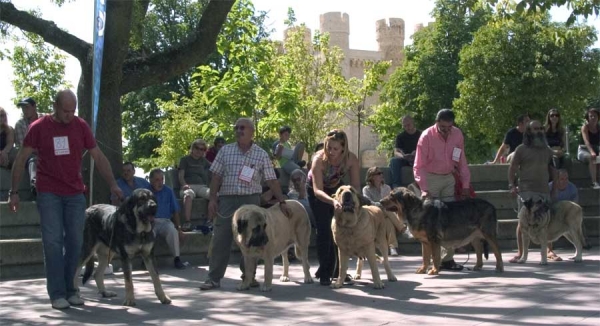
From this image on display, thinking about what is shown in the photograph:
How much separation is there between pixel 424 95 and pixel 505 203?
120ft

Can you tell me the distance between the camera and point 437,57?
5278cm

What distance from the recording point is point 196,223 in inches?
551

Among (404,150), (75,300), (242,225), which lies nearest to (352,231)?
(242,225)

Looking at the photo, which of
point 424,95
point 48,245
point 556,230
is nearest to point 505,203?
point 556,230

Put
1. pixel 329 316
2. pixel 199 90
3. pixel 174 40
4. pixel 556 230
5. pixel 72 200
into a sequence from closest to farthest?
pixel 329 316, pixel 72 200, pixel 556 230, pixel 199 90, pixel 174 40

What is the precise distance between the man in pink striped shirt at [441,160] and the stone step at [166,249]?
3.09m

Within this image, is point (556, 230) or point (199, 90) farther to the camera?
point (199, 90)

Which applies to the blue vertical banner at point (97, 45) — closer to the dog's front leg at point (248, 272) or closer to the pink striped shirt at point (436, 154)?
the dog's front leg at point (248, 272)

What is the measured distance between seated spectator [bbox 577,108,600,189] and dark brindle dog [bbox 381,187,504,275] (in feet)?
17.8

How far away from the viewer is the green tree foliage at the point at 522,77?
40.4m

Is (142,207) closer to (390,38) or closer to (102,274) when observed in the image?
(102,274)

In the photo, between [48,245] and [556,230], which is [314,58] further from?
[48,245]

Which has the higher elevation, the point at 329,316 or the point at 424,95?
the point at 424,95

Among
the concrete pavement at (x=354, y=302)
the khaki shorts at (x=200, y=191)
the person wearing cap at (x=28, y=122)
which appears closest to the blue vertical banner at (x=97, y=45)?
the person wearing cap at (x=28, y=122)
